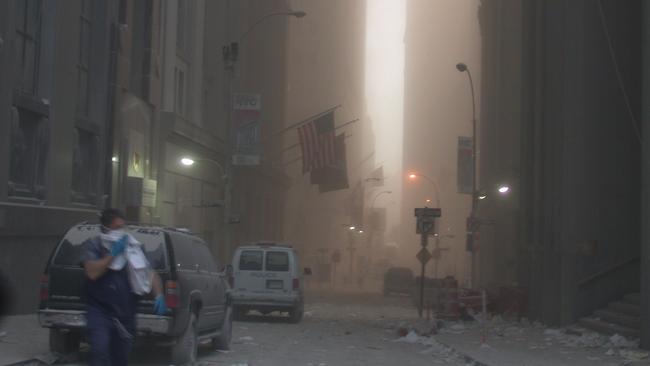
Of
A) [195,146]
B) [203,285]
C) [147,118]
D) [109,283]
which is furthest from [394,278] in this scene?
[109,283]

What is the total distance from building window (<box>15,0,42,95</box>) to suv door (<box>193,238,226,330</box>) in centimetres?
693

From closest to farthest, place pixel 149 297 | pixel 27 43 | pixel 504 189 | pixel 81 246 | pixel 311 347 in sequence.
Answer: pixel 149 297 < pixel 81 246 < pixel 311 347 < pixel 27 43 < pixel 504 189

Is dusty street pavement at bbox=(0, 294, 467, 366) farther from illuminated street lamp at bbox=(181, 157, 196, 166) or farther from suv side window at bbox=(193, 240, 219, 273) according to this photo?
illuminated street lamp at bbox=(181, 157, 196, 166)

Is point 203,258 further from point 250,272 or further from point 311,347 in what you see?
point 250,272

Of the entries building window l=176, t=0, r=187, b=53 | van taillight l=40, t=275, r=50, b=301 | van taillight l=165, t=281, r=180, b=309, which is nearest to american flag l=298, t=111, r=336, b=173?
building window l=176, t=0, r=187, b=53

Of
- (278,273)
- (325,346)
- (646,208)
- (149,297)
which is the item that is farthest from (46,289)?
(278,273)

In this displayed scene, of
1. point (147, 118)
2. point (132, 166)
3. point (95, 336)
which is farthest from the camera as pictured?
point (147, 118)

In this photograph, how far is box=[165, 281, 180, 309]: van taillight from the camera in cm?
1192

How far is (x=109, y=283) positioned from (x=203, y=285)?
19.5 ft

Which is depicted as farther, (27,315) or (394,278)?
(394,278)

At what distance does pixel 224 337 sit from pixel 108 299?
7.73m

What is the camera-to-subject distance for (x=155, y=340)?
12242mm

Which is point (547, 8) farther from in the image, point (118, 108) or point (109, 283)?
point (109, 283)

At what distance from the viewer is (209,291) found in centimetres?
1407
